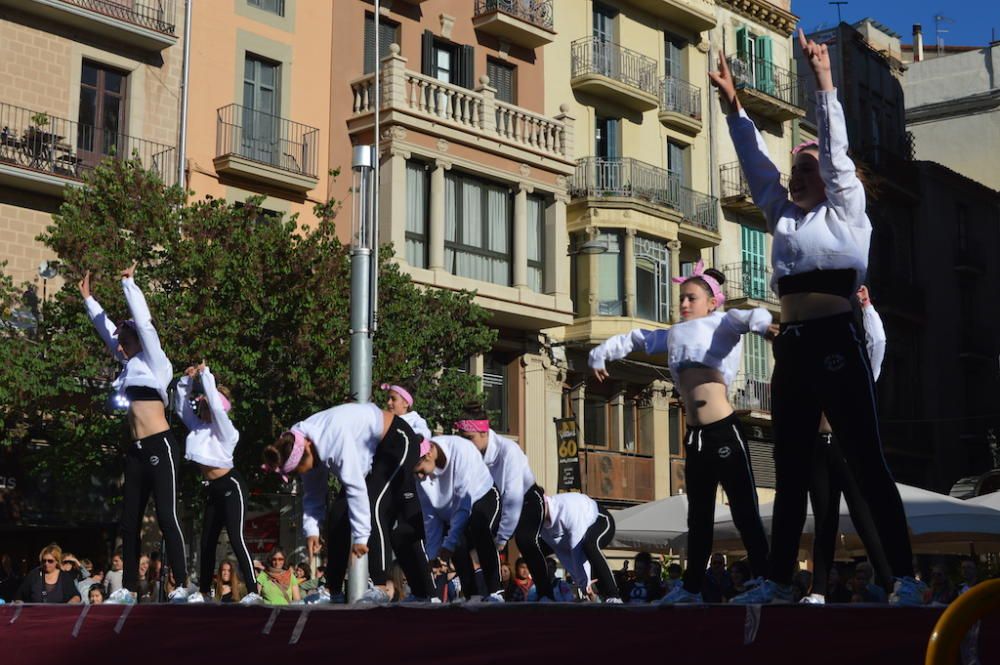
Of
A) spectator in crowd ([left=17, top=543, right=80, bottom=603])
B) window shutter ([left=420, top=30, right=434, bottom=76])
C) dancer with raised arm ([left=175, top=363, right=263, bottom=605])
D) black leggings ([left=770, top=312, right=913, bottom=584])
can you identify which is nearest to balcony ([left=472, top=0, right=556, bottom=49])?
window shutter ([left=420, top=30, right=434, bottom=76])

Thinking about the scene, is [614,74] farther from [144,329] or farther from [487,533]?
[144,329]

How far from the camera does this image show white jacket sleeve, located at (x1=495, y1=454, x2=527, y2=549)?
11.4 metres

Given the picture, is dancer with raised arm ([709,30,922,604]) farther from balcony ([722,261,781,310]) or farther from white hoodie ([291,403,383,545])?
balcony ([722,261,781,310])

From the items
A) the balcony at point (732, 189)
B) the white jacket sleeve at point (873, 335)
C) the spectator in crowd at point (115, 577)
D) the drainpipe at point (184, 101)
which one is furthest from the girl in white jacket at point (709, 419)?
the balcony at point (732, 189)

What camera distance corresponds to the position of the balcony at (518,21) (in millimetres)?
32688

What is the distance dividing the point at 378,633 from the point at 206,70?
23167 millimetres

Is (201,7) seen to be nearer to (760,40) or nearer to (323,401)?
(323,401)

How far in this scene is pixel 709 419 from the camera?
306 inches

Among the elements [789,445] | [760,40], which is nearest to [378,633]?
[789,445]

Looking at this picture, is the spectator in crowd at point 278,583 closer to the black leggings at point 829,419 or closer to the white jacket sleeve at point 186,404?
the white jacket sleeve at point 186,404

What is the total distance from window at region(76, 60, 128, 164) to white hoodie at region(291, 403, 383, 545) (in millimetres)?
18044

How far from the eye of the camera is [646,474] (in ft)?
116

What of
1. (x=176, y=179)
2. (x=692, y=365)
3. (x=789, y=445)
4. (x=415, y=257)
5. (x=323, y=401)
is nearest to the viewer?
(x=789, y=445)

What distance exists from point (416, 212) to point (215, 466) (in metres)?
19.6
